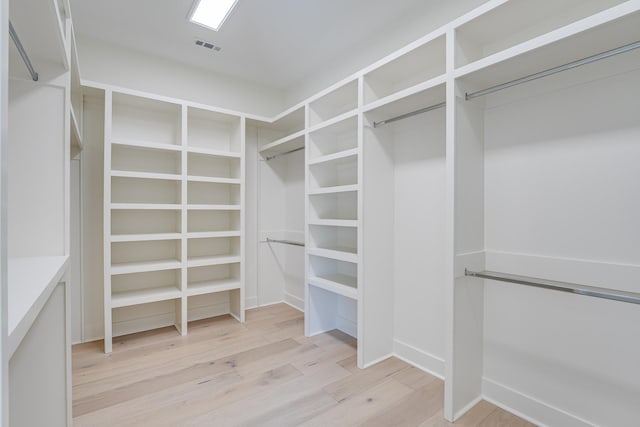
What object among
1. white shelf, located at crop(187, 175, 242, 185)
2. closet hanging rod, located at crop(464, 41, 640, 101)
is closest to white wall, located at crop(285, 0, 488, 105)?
closet hanging rod, located at crop(464, 41, 640, 101)

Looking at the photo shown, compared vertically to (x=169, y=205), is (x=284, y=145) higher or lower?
higher

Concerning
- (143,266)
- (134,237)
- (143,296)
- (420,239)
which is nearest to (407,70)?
(420,239)

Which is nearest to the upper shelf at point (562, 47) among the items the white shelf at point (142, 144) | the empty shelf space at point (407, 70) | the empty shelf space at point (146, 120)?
the empty shelf space at point (407, 70)

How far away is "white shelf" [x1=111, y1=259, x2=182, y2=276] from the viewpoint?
2588 mm

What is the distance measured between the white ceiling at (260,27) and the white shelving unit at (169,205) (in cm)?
55

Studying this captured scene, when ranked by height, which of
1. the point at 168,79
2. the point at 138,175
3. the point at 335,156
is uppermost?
the point at 168,79

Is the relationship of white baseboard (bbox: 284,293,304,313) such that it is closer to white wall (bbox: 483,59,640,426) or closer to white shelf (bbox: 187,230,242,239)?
white shelf (bbox: 187,230,242,239)

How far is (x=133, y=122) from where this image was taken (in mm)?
2898

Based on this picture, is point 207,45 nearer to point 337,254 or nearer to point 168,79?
point 168,79

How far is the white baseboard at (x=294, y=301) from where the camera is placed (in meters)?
3.57

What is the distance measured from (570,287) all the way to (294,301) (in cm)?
282

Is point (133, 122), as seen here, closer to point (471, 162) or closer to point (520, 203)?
point (471, 162)


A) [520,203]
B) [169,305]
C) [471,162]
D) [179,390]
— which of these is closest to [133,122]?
[169,305]

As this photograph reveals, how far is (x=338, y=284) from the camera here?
2.59 metres
